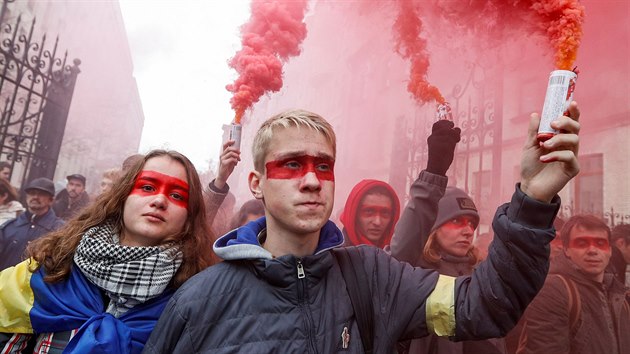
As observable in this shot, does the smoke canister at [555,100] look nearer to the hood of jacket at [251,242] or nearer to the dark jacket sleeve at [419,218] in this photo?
the hood of jacket at [251,242]

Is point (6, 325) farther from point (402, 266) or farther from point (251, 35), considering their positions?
point (251, 35)

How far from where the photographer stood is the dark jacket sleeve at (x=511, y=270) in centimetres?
117

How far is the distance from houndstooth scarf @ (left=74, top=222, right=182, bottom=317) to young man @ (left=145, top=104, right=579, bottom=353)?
0.29 meters

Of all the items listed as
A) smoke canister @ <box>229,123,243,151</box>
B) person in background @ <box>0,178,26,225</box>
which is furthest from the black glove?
person in background @ <box>0,178,26,225</box>

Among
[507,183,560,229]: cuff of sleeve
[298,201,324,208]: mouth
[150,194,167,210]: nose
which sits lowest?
[150,194,167,210]: nose

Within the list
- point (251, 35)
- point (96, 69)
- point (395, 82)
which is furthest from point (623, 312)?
point (96, 69)

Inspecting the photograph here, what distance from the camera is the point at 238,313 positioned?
4.23ft

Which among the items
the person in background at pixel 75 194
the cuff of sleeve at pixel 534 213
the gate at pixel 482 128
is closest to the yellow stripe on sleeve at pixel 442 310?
the cuff of sleeve at pixel 534 213

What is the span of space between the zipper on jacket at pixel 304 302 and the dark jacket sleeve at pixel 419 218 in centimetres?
131

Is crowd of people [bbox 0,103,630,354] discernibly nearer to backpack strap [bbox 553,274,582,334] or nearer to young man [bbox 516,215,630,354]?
young man [bbox 516,215,630,354]

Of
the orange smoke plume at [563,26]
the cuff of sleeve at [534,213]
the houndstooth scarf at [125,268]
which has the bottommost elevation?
the houndstooth scarf at [125,268]

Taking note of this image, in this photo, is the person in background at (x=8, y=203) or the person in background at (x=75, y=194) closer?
the person in background at (x=8, y=203)

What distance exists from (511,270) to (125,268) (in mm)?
1471

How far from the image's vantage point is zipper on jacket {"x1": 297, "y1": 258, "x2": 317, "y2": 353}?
123 cm
